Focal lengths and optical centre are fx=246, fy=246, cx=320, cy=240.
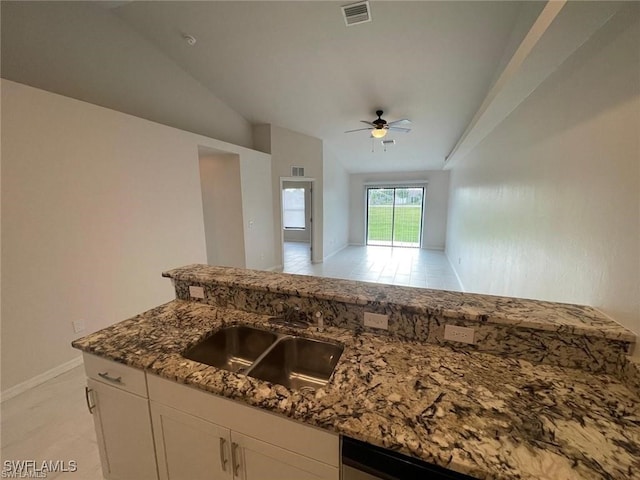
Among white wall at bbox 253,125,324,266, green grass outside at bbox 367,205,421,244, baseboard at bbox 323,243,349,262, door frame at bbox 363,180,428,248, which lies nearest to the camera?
white wall at bbox 253,125,324,266

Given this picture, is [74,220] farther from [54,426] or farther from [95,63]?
[95,63]

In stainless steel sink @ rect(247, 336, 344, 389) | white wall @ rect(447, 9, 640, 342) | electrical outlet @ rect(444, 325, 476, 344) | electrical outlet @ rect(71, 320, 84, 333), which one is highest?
white wall @ rect(447, 9, 640, 342)

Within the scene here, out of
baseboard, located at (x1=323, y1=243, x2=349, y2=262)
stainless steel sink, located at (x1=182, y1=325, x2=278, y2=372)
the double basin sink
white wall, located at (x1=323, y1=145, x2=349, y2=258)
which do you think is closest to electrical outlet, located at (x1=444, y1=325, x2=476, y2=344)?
the double basin sink

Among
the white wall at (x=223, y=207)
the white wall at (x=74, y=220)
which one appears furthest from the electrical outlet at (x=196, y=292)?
→ the white wall at (x=223, y=207)

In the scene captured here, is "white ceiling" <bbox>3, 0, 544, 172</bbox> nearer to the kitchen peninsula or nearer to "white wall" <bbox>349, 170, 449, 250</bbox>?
the kitchen peninsula

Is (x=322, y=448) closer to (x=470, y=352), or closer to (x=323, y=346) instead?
(x=323, y=346)

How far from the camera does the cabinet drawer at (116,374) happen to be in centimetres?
A: 106

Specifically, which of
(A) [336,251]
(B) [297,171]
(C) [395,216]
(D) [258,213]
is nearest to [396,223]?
(C) [395,216]

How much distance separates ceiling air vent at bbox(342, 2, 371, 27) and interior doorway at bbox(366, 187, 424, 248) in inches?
249

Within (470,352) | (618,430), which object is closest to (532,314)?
(470,352)

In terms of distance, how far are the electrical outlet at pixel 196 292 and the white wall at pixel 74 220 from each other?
1.60 m

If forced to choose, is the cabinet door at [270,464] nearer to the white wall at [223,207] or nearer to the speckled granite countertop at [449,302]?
the speckled granite countertop at [449,302]

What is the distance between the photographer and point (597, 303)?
3.70 feet

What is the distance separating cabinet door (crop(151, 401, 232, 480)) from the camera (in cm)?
96
